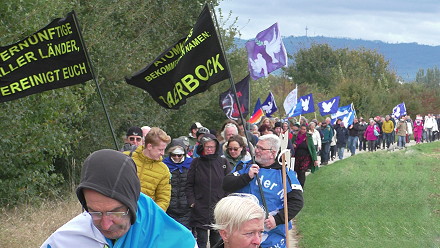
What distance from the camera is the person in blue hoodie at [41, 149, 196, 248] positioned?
3211 mm

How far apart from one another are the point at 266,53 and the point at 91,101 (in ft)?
14.2

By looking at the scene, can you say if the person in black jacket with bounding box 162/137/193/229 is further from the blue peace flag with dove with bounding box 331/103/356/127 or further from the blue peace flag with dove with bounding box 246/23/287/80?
the blue peace flag with dove with bounding box 331/103/356/127

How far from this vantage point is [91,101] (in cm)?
2086

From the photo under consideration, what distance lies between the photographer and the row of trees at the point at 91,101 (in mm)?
14033

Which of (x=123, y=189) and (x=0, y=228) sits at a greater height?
(x=123, y=189)

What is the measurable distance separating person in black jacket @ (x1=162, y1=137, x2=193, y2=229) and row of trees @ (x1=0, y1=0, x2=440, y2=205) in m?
3.83

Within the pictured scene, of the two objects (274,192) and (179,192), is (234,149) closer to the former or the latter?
(179,192)

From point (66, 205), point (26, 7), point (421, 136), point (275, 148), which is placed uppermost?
point (26, 7)

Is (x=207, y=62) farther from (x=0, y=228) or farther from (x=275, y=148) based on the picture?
(x=0, y=228)

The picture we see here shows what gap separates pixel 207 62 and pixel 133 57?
42.8 feet

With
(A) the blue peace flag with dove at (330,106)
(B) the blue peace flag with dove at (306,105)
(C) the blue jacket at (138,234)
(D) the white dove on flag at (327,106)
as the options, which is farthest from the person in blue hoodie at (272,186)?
(D) the white dove on flag at (327,106)

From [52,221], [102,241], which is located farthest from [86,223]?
[52,221]

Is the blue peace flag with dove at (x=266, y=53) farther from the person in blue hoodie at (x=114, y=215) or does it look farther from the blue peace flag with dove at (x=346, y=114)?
the blue peace flag with dove at (x=346, y=114)

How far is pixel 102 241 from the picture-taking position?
332 centimetres
